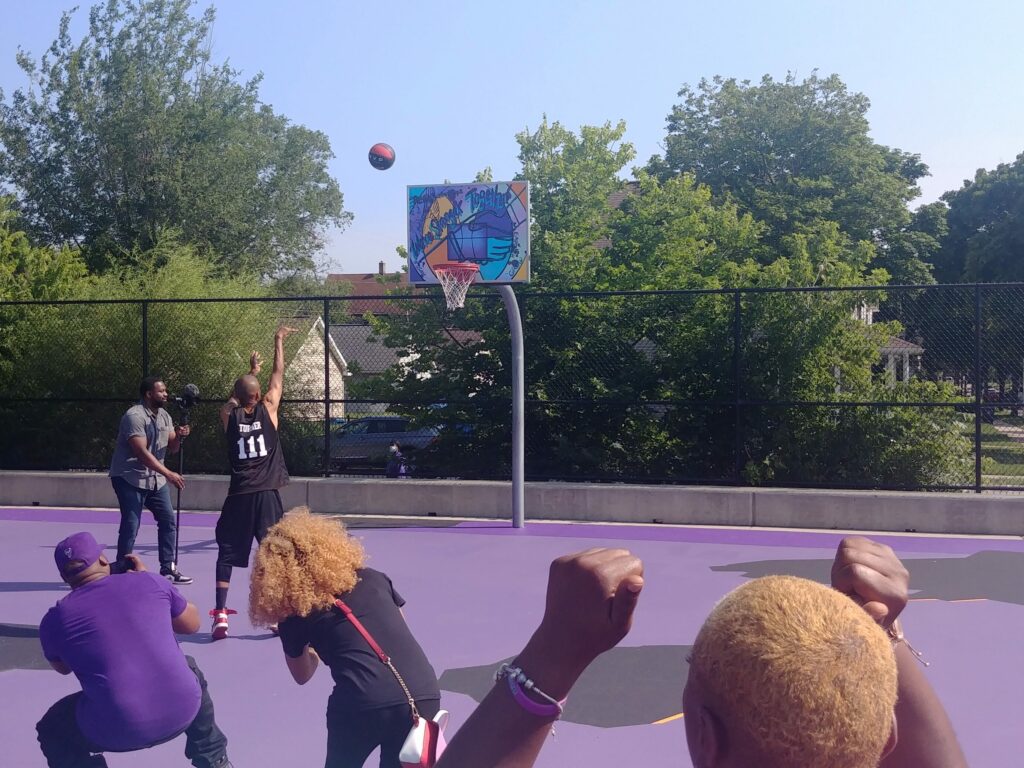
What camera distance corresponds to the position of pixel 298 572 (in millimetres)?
3934

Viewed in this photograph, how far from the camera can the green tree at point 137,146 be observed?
33.1 metres

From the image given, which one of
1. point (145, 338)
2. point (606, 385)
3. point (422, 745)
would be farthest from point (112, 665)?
point (145, 338)

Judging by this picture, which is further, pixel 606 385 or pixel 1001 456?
pixel 1001 456

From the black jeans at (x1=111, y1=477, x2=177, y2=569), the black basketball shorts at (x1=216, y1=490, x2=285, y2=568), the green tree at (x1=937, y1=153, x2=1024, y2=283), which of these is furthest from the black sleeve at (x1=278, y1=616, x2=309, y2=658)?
the green tree at (x1=937, y1=153, x2=1024, y2=283)

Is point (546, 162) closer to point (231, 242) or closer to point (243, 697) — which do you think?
point (231, 242)

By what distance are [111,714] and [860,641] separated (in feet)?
11.3

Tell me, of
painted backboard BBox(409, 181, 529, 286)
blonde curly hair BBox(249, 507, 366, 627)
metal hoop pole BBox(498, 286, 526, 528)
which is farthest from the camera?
painted backboard BBox(409, 181, 529, 286)

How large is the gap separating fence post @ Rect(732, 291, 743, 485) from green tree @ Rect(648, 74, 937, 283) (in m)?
30.2

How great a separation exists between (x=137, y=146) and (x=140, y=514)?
87.1ft

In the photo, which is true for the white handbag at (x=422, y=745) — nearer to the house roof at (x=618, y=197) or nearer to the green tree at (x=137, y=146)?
the house roof at (x=618, y=197)

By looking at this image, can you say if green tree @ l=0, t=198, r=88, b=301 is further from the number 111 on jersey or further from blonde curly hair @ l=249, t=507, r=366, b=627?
blonde curly hair @ l=249, t=507, r=366, b=627

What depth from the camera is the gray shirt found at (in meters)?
9.43

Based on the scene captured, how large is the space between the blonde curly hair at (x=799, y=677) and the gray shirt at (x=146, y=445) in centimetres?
873

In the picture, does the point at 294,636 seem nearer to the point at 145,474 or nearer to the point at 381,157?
the point at 145,474
